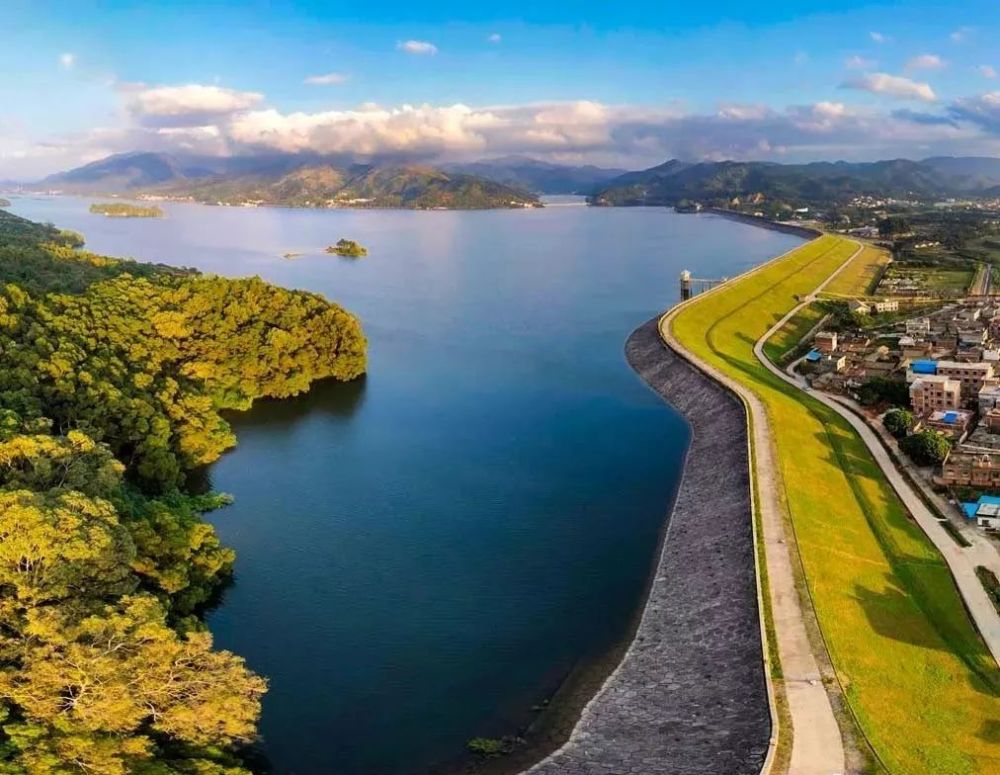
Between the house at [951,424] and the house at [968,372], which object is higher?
the house at [968,372]

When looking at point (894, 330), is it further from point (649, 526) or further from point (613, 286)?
point (649, 526)

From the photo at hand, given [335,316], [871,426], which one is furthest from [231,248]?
[871,426]

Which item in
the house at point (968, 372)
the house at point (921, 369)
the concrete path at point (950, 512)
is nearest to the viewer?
the concrete path at point (950, 512)

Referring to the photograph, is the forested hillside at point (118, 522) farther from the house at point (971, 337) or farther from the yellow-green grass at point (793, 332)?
the house at point (971, 337)

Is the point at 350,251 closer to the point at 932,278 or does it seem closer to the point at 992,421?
the point at 932,278

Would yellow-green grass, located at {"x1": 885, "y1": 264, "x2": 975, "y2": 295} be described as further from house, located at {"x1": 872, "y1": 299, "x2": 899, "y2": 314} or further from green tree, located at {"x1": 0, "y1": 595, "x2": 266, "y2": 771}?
green tree, located at {"x1": 0, "y1": 595, "x2": 266, "y2": 771}

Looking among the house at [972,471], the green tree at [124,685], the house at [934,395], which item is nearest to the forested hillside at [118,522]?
the green tree at [124,685]
